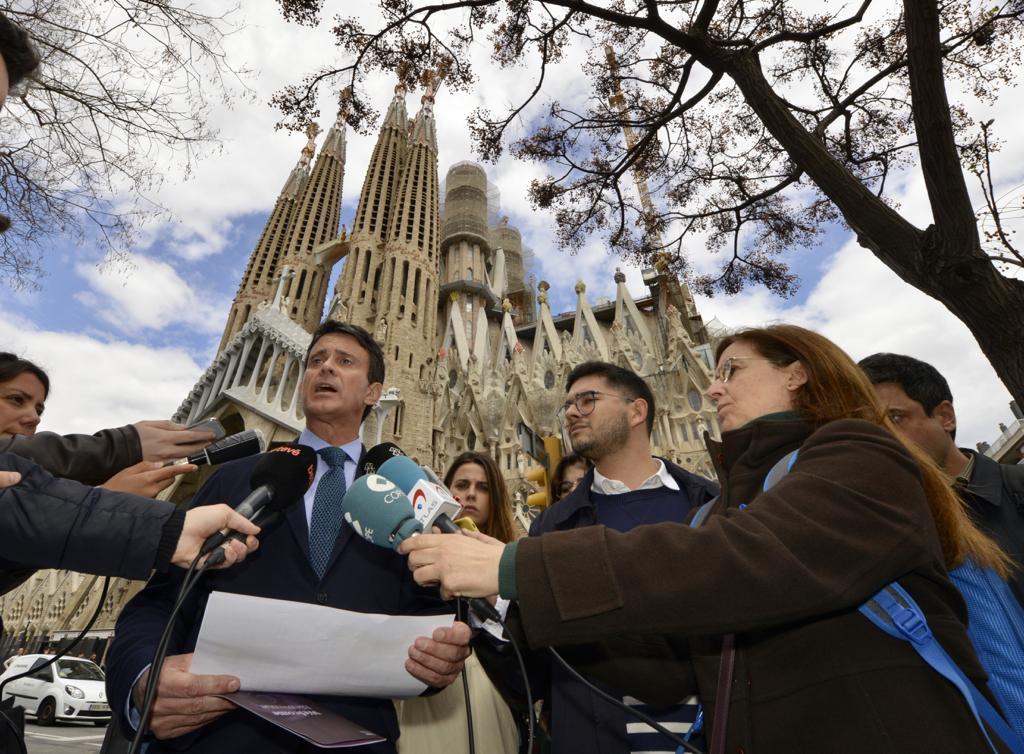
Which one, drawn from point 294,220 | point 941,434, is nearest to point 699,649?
point 941,434

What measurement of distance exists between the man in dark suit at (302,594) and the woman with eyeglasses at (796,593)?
1.74ft

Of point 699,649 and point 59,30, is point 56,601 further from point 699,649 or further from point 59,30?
point 699,649

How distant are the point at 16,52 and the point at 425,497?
223 cm

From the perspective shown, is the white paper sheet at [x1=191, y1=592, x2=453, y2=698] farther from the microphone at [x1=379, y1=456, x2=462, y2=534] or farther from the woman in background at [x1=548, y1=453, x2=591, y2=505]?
the woman in background at [x1=548, y1=453, x2=591, y2=505]

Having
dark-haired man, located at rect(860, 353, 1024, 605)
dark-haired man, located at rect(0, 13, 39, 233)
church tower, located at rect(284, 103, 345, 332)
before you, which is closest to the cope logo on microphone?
dark-haired man, located at rect(0, 13, 39, 233)

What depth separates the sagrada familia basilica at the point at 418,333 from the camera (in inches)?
708

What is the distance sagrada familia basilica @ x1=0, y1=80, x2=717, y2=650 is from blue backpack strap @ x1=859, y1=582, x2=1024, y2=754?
1695 cm

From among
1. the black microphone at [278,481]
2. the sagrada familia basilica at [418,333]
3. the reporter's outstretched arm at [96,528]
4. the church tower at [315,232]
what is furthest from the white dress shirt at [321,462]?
the church tower at [315,232]

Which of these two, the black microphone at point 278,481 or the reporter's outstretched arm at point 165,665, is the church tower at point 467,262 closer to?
the black microphone at point 278,481

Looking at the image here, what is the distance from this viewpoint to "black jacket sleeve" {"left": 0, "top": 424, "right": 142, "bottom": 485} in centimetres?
224

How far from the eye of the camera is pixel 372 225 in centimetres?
3419

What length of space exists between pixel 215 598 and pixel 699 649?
131 cm

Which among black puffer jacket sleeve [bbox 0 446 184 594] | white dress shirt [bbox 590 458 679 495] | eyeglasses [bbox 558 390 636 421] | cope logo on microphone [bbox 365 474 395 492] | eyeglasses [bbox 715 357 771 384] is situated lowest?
black puffer jacket sleeve [bbox 0 446 184 594]

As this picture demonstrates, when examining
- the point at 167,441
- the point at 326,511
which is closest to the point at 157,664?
the point at 326,511
